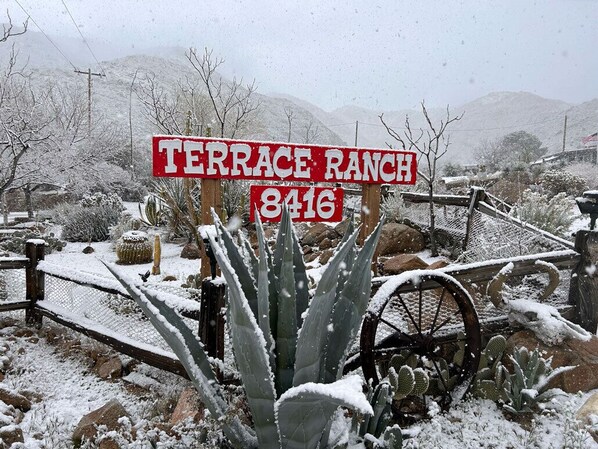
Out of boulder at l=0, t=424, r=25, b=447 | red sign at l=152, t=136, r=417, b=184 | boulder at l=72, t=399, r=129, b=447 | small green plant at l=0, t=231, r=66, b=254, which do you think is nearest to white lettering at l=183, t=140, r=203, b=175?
red sign at l=152, t=136, r=417, b=184

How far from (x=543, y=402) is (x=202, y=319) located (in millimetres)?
2536

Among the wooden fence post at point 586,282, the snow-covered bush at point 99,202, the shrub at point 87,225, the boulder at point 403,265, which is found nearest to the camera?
the wooden fence post at point 586,282

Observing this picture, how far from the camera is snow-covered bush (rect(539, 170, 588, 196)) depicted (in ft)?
49.1

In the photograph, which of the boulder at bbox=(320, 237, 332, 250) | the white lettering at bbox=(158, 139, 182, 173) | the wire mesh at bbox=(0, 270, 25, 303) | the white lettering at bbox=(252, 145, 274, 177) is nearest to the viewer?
the white lettering at bbox=(158, 139, 182, 173)

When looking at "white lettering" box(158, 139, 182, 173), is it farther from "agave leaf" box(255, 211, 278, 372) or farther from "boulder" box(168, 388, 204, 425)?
"agave leaf" box(255, 211, 278, 372)

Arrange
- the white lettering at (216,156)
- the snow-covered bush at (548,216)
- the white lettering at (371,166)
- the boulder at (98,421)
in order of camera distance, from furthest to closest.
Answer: the snow-covered bush at (548,216) < the white lettering at (371,166) < the white lettering at (216,156) < the boulder at (98,421)

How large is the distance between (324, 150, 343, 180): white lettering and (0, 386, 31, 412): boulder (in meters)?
3.56

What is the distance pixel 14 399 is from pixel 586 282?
16.2 ft

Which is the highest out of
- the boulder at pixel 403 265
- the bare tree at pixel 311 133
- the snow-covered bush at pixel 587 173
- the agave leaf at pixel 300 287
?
the bare tree at pixel 311 133

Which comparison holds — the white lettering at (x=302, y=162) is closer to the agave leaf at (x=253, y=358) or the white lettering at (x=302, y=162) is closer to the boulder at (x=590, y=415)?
the boulder at (x=590, y=415)

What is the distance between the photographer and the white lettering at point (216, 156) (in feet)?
15.2

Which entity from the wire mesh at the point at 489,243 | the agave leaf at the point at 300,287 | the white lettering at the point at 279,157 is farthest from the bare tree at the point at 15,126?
the agave leaf at the point at 300,287

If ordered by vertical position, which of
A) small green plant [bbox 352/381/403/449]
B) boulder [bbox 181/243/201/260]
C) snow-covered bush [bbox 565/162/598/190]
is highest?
snow-covered bush [bbox 565/162/598/190]

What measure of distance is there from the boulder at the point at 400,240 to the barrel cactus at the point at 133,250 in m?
4.58
